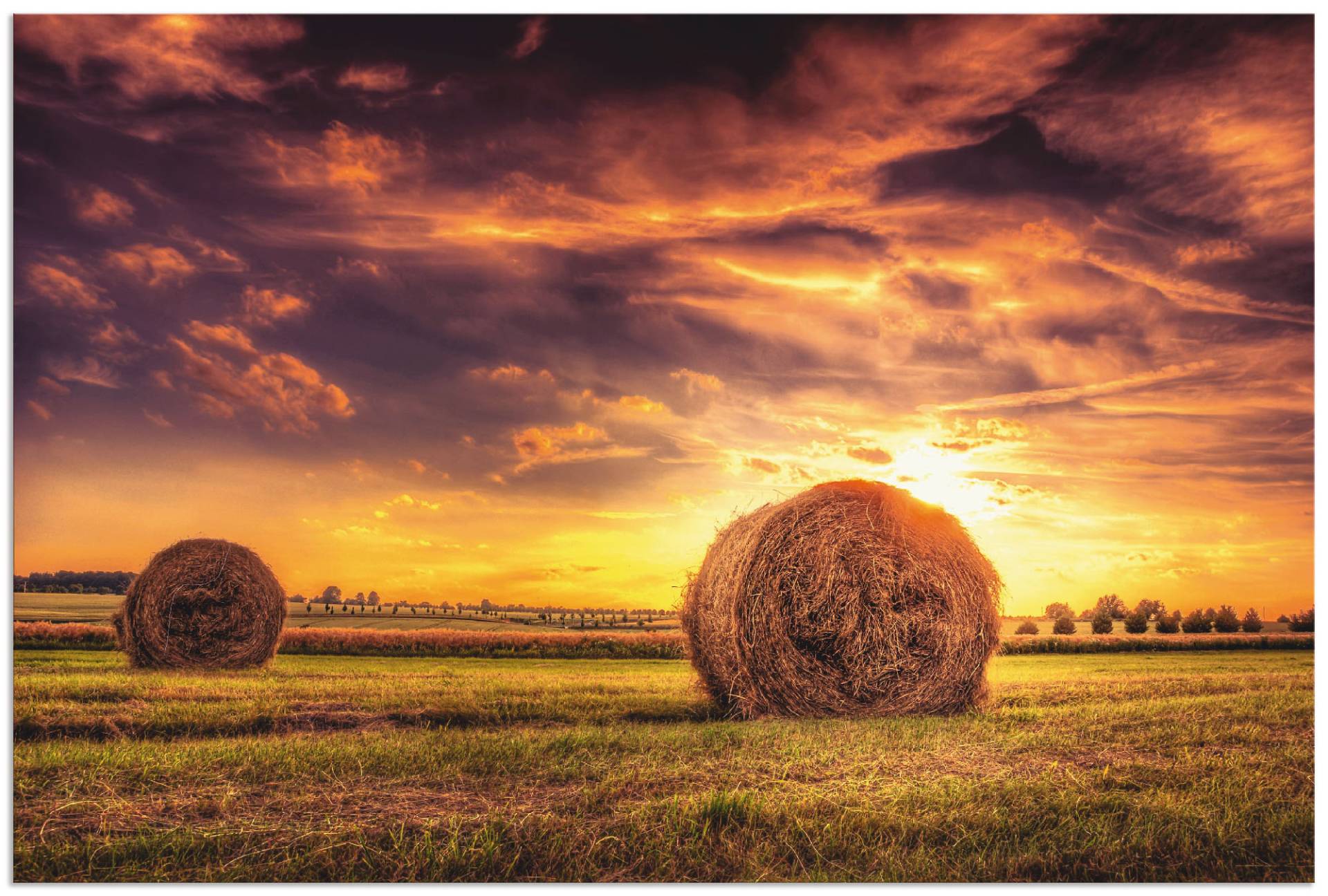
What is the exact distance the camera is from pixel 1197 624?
27500 millimetres

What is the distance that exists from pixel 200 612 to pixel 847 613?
9.58m

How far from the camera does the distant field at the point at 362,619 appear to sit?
13.6 m

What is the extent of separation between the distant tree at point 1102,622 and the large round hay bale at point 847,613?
20.8 m

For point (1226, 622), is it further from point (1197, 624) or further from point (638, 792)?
point (638, 792)

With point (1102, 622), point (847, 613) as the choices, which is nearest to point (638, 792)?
point (847, 613)

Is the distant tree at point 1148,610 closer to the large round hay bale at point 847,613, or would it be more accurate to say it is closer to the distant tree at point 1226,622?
the distant tree at point 1226,622

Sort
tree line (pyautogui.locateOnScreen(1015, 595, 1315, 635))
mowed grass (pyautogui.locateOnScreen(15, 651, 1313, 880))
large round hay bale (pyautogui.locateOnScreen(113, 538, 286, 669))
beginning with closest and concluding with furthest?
1. mowed grass (pyautogui.locateOnScreen(15, 651, 1313, 880))
2. large round hay bale (pyautogui.locateOnScreen(113, 538, 286, 669))
3. tree line (pyautogui.locateOnScreen(1015, 595, 1315, 635))

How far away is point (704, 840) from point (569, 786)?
1.06 metres

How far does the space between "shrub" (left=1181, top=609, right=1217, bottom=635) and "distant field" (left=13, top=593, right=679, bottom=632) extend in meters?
17.5

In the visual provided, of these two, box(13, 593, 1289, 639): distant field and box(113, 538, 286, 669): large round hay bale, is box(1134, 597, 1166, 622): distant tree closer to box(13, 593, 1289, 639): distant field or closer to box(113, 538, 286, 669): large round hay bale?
box(13, 593, 1289, 639): distant field

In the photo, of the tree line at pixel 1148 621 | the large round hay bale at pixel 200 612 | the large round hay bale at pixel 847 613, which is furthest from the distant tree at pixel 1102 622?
the large round hay bale at pixel 200 612

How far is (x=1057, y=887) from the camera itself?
365cm

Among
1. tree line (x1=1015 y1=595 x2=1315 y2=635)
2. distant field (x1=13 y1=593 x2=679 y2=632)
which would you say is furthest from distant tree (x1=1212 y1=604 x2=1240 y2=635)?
distant field (x1=13 y1=593 x2=679 y2=632)

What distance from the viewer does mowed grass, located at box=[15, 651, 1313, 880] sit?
3.79m
